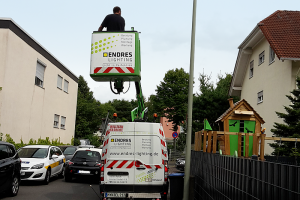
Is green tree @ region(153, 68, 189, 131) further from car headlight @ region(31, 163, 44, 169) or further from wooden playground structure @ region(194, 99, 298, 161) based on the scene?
car headlight @ region(31, 163, 44, 169)

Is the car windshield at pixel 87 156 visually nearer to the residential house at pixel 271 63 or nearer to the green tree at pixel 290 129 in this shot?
the green tree at pixel 290 129

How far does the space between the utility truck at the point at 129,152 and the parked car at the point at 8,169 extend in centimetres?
273

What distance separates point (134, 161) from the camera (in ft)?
29.4

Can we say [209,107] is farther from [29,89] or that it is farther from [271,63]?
[29,89]

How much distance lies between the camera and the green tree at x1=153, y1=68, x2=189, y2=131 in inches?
1834

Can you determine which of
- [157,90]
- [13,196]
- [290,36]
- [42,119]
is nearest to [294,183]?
[13,196]

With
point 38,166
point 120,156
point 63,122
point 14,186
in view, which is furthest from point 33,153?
point 63,122

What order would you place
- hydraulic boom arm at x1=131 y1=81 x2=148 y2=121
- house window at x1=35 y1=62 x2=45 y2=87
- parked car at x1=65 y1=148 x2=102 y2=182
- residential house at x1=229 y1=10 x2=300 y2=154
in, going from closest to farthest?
hydraulic boom arm at x1=131 y1=81 x2=148 y2=121 → parked car at x1=65 y1=148 x2=102 y2=182 → residential house at x1=229 y1=10 x2=300 y2=154 → house window at x1=35 y1=62 x2=45 y2=87

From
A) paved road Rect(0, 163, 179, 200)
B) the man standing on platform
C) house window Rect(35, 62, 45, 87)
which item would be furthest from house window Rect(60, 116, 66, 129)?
the man standing on platform

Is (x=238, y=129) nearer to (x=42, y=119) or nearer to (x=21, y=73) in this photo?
(x=21, y=73)

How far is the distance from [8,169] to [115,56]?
4545 millimetres

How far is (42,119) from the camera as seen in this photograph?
2528 centimetres

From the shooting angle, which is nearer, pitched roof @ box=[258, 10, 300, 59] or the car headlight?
the car headlight

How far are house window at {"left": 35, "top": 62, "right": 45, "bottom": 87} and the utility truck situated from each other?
16.7 meters
